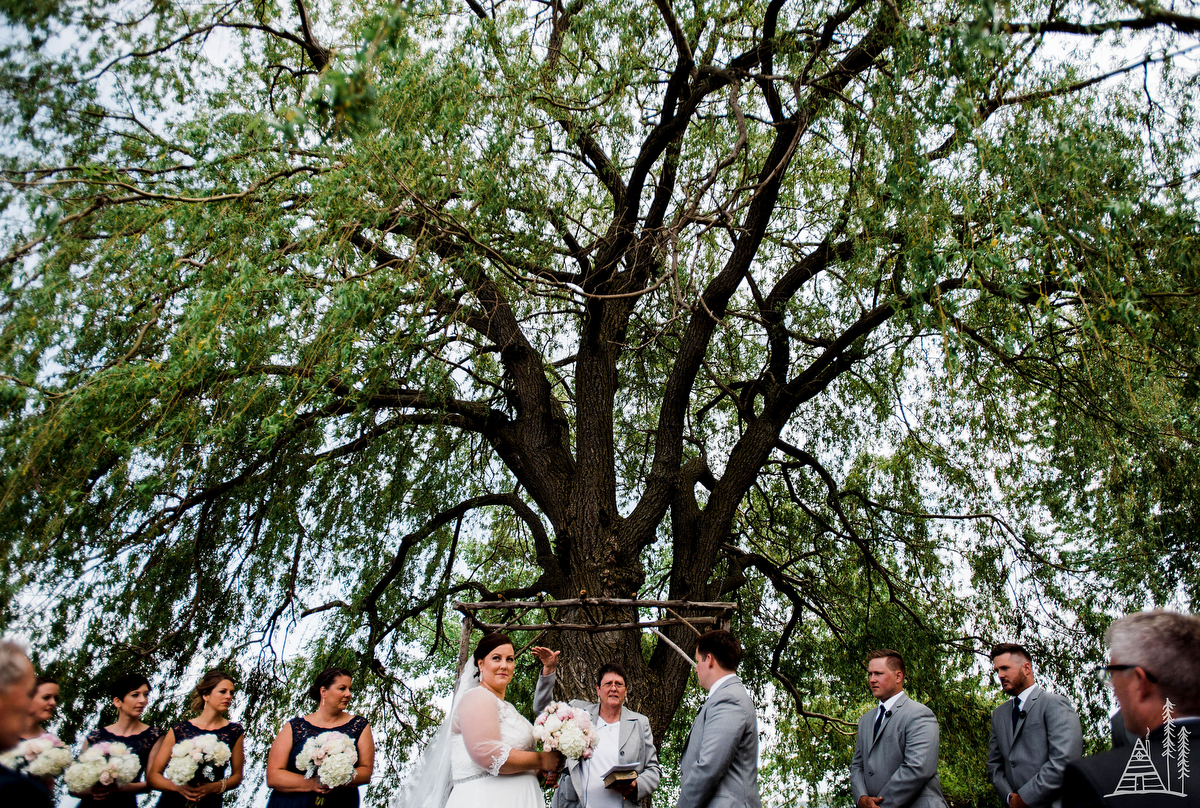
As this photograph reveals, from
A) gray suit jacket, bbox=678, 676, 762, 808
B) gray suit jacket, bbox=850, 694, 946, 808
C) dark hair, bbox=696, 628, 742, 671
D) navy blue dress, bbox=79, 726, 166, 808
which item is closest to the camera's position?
gray suit jacket, bbox=678, 676, 762, 808

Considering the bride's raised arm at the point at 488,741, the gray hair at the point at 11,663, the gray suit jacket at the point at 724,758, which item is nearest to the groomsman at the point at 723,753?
the gray suit jacket at the point at 724,758

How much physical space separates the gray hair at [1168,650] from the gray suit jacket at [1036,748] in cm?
247

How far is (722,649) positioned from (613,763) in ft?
3.37

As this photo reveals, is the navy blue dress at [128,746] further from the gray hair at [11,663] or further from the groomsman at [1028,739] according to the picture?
the groomsman at [1028,739]

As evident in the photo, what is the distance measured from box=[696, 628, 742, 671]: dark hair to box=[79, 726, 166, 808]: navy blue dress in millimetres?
3052

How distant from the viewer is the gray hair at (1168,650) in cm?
177

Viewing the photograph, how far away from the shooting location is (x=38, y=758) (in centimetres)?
393

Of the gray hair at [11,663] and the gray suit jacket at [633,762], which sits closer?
the gray hair at [11,663]

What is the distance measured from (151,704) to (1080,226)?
6.96m

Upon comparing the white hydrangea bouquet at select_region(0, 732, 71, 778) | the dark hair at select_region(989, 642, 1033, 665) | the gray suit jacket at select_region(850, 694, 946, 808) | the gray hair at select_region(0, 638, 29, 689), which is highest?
the gray hair at select_region(0, 638, 29, 689)

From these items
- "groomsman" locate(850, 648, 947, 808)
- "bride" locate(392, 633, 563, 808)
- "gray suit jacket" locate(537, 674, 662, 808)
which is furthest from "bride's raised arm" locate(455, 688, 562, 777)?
"groomsman" locate(850, 648, 947, 808)

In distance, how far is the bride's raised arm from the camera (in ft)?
12.8

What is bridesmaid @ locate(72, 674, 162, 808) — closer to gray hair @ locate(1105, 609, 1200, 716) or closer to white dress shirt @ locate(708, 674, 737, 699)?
white dress shirt @ locate(708, 674, 737, 699)

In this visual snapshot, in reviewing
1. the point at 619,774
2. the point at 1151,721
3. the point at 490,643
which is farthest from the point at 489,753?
the point at 1151,721
